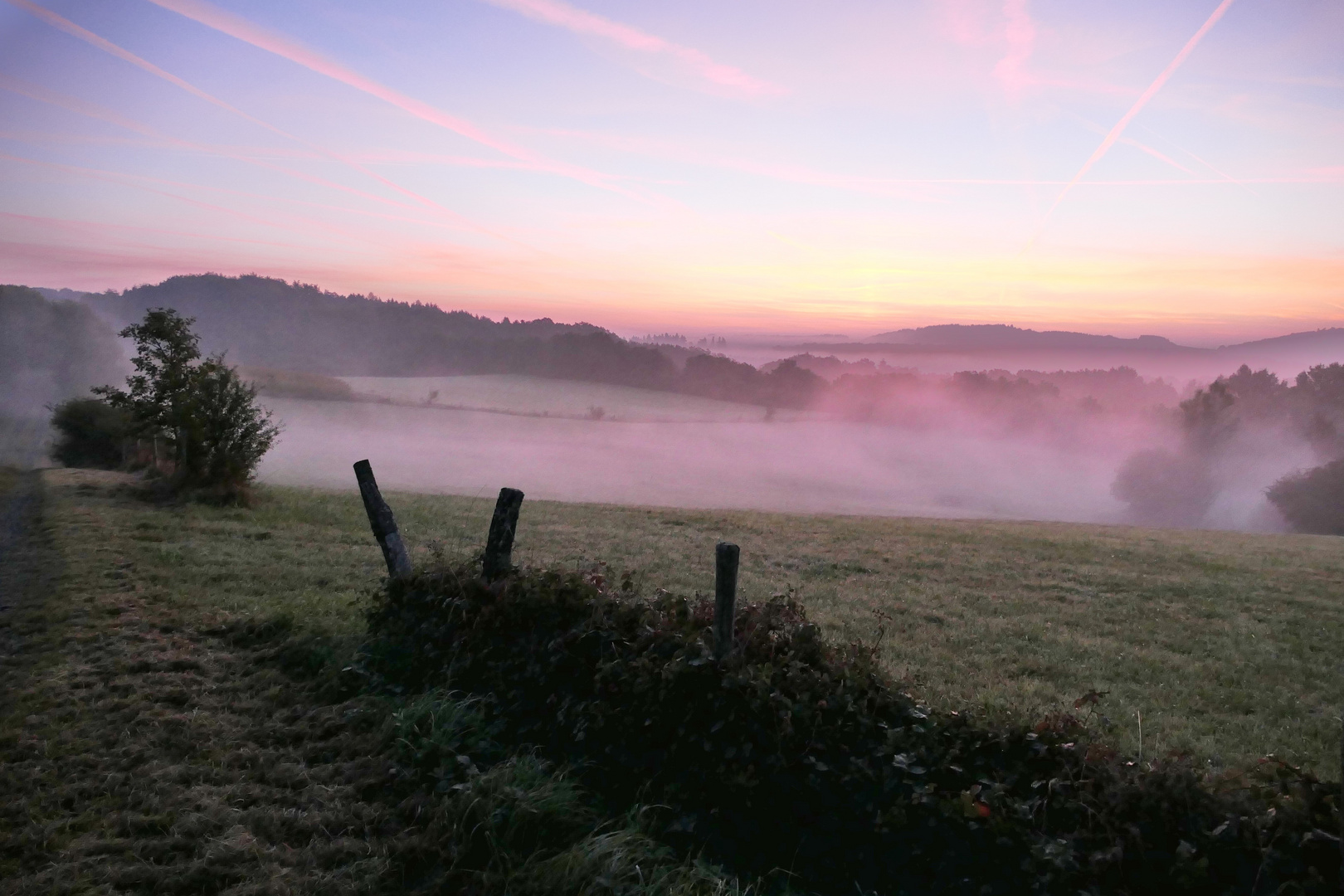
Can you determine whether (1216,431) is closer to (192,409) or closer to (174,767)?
(192,409)

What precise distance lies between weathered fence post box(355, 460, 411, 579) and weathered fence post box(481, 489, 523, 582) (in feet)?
4.26

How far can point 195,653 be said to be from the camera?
7.93m

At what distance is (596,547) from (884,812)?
13.2m

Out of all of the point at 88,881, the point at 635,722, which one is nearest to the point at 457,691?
the point at 635,722

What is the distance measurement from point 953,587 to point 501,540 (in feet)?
33.7

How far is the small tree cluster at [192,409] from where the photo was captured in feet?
66.8

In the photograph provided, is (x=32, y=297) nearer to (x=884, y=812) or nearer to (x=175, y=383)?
(x=175, y=383)

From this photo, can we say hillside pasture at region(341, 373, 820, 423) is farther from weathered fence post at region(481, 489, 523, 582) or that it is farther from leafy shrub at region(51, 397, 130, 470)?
weathered fence post at region(481, 489, 523, 582)

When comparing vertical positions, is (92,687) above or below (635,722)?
below

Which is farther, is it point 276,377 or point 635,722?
point 276,377

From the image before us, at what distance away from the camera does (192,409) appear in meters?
20.4

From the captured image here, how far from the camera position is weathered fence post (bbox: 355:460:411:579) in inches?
324

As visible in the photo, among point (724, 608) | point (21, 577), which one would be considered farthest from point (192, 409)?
point (724, 608)

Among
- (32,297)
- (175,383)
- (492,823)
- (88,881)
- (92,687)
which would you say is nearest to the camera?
(88,881)
